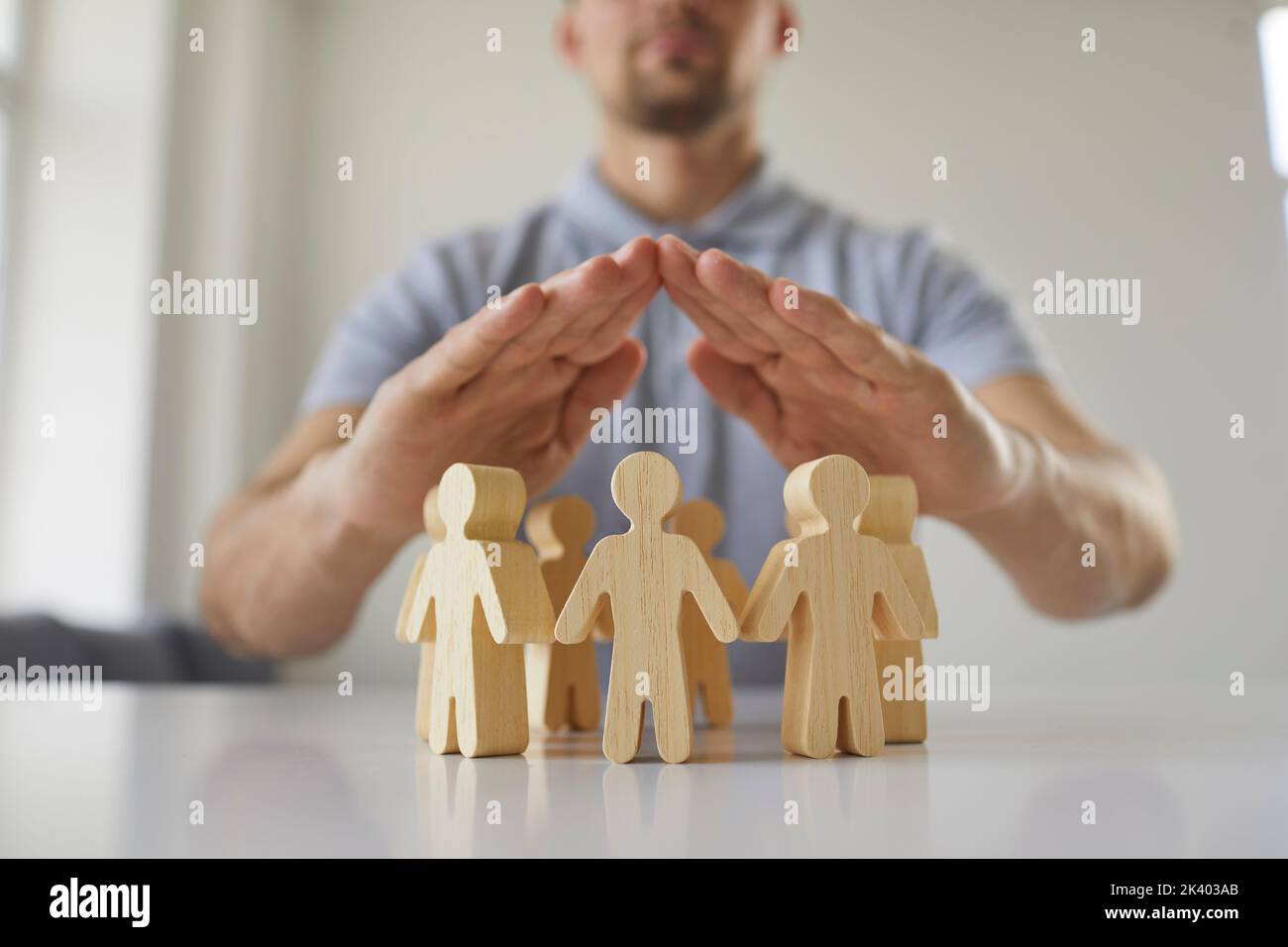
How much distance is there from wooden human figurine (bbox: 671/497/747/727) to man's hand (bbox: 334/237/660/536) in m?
0.16

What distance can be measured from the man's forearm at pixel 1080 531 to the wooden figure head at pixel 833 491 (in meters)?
0.45

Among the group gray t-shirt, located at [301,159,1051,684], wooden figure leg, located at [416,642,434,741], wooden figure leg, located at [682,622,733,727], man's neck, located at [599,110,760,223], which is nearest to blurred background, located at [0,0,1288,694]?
man's neck, located at [599,110,760,223]

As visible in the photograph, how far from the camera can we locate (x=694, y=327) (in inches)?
68.8

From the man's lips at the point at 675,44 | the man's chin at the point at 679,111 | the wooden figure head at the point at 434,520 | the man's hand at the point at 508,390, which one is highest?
the man's lips at the point at 675,44

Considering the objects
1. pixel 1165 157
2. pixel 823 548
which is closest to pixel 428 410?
pixel 823 548

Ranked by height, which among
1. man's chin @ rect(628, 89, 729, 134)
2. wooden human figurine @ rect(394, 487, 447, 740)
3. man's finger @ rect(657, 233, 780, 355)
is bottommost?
wooden human figurine @ rect(394, 487, 447, 740)

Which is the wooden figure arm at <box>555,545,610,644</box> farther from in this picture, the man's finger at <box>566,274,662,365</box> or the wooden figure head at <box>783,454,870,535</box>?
the man's finger at <box>566,274,662,365</box>

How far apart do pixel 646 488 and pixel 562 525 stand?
200 millimetres

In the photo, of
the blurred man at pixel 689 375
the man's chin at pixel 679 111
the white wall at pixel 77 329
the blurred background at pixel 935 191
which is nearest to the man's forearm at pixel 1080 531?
the blurred man at pixel 689 375

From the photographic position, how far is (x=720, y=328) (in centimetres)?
84

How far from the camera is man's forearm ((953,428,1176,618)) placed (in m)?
1.17

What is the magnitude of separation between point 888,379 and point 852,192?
224cm

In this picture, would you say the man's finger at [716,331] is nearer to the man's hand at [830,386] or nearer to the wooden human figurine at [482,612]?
the man's hand at [830,386]

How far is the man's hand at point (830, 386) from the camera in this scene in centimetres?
77
